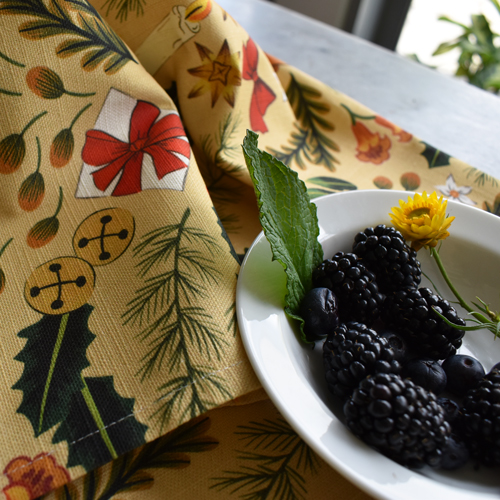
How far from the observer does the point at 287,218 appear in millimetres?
405

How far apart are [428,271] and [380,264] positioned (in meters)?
0.10

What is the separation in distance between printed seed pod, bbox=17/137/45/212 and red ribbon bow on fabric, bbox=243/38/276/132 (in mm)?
282

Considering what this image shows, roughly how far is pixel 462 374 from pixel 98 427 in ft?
0.94

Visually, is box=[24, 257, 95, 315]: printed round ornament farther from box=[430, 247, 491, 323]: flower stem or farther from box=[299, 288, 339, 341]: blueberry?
box=[430, 247, 491, 323]: flower stem

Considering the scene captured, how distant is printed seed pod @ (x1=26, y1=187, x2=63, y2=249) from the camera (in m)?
0.42

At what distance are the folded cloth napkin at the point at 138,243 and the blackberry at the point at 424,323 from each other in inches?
5.2

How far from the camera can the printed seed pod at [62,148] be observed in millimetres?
456

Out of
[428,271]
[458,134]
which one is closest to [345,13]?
[458,134]

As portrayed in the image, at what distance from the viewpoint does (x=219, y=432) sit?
0.36 metres

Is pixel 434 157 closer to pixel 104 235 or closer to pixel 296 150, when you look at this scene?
pixel 296 150

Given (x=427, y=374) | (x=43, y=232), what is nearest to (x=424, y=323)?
(x=427, y=374)

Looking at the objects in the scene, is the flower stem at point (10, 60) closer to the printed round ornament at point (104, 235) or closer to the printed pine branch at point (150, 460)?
the printed round ornament at point (104, 235)

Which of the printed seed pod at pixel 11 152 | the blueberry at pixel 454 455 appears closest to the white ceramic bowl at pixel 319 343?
the blueberry at pixel 454 455

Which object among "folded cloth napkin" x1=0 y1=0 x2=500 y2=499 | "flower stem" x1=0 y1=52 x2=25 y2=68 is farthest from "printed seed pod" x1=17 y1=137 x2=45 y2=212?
"flower stem" x1=0 y1=52 x2=25 y2=68
